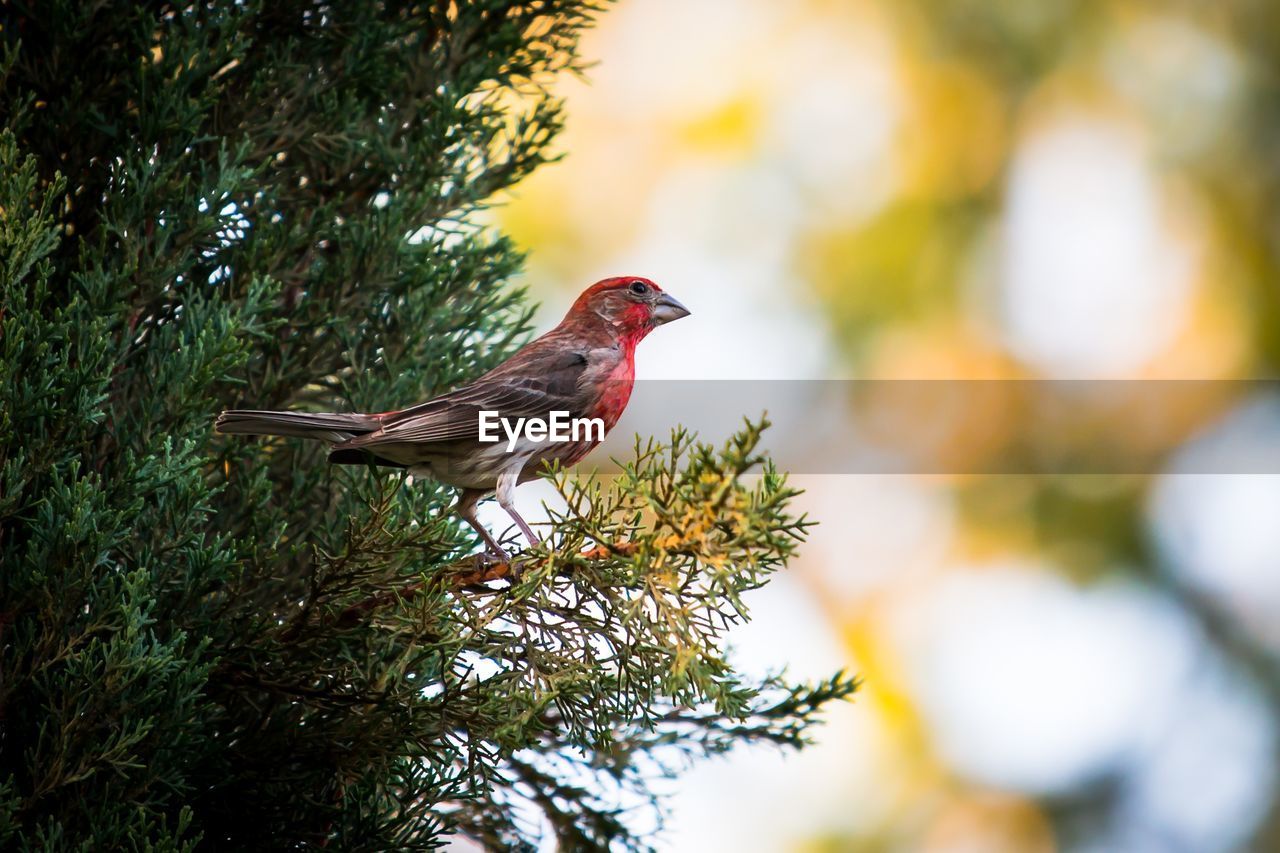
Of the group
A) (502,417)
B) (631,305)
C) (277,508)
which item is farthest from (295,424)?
(631,305)

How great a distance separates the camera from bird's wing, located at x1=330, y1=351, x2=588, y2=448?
3424 millimetres

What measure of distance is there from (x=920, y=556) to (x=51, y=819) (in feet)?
22.1

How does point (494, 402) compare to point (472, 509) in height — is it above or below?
above

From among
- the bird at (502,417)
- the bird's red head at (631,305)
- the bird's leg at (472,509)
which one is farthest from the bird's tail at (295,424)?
the bird's red head at (631,305)

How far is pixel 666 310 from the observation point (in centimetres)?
467

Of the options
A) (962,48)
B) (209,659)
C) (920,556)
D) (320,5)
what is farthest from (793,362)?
(209,659)

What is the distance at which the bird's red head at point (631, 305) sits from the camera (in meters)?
4.60

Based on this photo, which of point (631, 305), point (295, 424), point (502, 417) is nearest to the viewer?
point (295, 424)

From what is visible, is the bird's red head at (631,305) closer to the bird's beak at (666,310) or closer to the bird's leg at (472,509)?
the bird's beak at (666,310)

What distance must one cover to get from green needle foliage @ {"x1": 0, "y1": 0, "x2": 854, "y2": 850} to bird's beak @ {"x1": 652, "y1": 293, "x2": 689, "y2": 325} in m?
Result: 0.95

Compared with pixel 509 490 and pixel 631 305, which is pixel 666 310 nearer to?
pixel 631 305

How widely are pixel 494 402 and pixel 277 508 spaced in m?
0.69

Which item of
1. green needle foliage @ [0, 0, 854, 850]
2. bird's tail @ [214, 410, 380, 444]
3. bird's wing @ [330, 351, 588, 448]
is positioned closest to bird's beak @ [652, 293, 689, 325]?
bird's wing @ [330, 351, 588, 448]

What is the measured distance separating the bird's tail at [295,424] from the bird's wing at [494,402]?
0.11ft
